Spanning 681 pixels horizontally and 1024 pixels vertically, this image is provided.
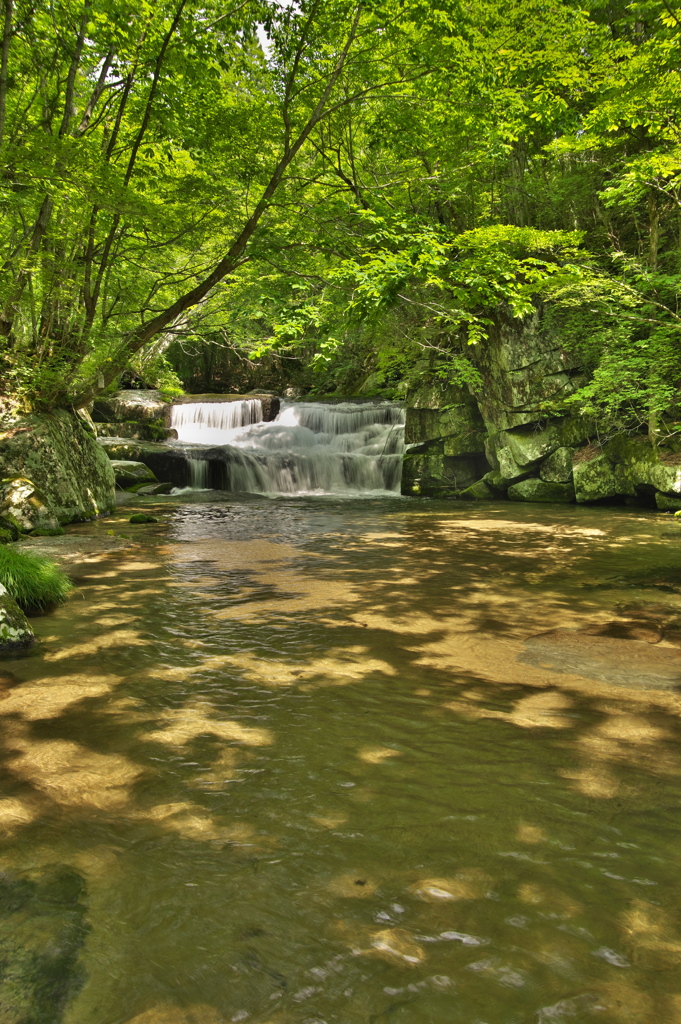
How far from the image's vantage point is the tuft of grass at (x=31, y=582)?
5430 millimetres

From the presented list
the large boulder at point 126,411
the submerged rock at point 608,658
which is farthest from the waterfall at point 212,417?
the submerged rock at point 608,658

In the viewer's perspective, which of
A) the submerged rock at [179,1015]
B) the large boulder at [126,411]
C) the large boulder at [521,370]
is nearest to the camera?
the submerged rock at [179,1015]

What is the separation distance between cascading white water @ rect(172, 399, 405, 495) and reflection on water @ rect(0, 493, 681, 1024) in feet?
41.8

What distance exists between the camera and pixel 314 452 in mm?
19078

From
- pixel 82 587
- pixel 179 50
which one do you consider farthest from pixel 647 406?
pixel 82 587

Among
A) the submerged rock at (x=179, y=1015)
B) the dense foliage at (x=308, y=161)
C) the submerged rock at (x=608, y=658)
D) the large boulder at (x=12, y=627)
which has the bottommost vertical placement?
the submerged rock at (x=608, y=658)

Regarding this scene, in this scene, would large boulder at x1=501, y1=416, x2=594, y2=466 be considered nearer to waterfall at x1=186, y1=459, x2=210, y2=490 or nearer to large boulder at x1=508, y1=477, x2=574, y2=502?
large boulder at x1=508, y1=477, x2=574, y2=502

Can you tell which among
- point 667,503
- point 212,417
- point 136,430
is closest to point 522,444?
point 667,503

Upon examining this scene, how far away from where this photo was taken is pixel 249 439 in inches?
829

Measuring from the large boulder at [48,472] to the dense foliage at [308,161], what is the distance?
2.10ft

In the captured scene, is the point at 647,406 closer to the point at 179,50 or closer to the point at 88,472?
the point at 179,50

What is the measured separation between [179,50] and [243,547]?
6.94 meters

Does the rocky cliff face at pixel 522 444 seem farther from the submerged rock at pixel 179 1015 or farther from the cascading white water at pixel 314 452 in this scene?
the submerged rock at pixel 179 1015

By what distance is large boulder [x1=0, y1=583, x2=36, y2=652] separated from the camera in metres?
4.43
